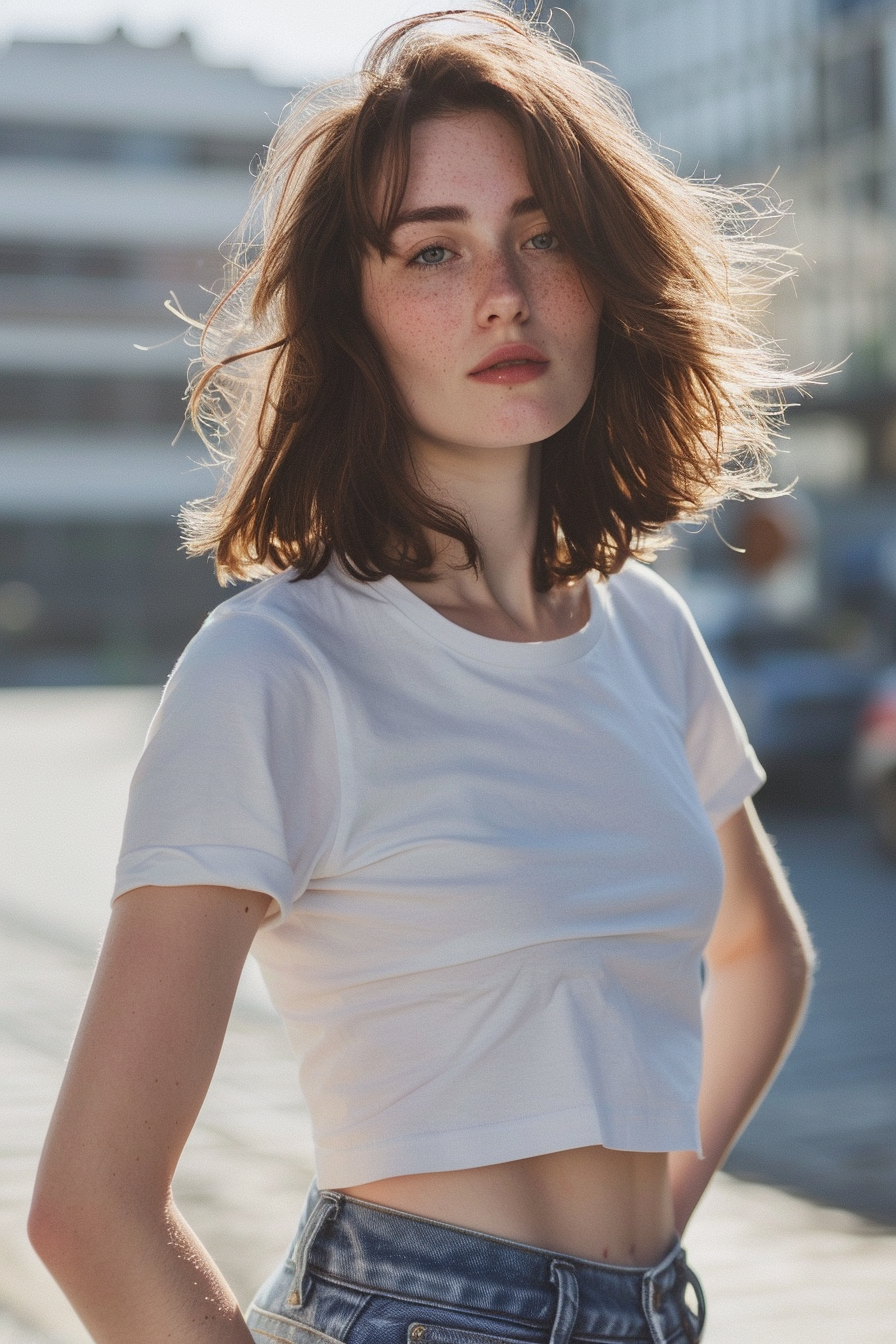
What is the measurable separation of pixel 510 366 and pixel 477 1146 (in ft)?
2.71

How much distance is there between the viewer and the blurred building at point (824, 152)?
29125mm

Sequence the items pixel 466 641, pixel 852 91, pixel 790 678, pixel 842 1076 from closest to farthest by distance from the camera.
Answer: pixel 466 641
pixel 842 1076
pixel 790 678
pixel 852 91

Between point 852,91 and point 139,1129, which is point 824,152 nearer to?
point 852,91

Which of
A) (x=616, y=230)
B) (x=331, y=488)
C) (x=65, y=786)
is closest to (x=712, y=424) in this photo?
(x=616, y=230)

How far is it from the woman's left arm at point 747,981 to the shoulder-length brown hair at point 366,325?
434 millimetres

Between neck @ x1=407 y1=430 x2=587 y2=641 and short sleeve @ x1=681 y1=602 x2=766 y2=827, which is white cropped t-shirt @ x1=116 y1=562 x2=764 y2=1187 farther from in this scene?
short sleeve @ x1=681 y1=602 x2=766 y2=827

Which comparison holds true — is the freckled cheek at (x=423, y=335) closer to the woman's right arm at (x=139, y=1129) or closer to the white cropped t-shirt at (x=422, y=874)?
the white cropped t-shirt at (x=422, y=874)

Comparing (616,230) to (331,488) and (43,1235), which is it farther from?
(43,1235)

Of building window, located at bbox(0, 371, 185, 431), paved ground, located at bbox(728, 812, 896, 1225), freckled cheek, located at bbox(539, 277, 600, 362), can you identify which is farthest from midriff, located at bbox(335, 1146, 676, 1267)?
building window, located at bbox(0, 371, 185, 431)

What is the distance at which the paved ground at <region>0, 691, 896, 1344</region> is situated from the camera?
4293 millimetres

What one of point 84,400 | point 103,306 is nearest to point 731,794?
point 84,400

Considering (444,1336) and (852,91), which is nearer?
(444,1336)

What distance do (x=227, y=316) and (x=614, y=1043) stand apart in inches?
41.1

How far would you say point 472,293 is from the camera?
179 cm
